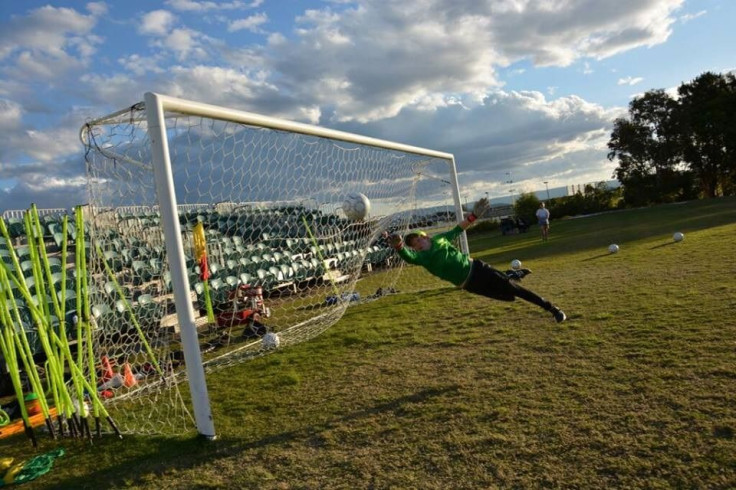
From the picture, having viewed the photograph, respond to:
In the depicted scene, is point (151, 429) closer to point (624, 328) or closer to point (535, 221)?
point (624, 328)

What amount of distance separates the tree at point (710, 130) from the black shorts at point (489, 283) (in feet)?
126

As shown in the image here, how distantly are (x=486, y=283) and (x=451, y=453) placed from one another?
9.10 feet

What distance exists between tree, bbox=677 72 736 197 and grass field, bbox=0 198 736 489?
116 ft

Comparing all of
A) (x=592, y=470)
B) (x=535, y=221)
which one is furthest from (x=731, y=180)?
(x=592, y=470)

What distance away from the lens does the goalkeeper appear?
19.3 ft

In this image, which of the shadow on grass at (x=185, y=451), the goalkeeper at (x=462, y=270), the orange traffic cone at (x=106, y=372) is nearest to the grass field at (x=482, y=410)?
the shadow on grass at (x=185, y=451)

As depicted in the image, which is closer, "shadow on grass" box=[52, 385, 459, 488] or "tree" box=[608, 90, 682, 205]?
"shadow on grass" box=[52, 385, 459, 488]

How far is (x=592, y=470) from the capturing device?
3051 millimetres

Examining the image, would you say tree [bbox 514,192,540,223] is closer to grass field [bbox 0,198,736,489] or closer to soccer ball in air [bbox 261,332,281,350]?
grass field [bbox 0,198,736,489]

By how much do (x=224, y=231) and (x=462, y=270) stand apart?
262 inches

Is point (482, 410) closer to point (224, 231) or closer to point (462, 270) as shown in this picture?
point (462, 270)

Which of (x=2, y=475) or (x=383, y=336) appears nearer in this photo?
(x=2, y=475)

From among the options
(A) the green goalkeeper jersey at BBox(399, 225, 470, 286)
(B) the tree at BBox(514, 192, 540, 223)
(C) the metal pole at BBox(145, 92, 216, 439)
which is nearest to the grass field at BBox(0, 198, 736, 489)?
(C) the metal pole at BBox(145, 92, 216, 439)

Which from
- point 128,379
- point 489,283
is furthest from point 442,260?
point 128,379
